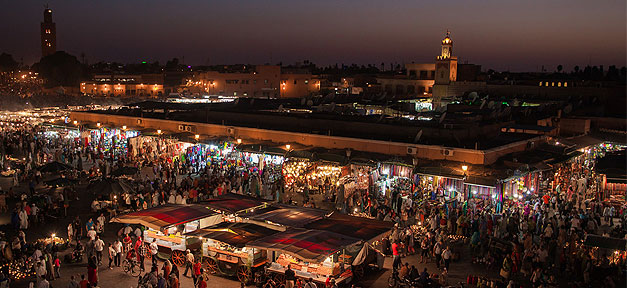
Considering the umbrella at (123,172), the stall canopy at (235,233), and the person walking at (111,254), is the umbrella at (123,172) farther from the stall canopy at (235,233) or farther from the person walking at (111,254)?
the stall canopy at (235,233)

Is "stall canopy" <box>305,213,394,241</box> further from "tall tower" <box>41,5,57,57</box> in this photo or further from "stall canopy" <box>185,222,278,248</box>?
"tall tower" <box>41,5,57,57</box>

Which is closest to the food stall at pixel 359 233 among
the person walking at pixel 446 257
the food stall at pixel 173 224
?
the person walking at pixel 446 257

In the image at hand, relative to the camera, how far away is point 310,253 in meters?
11.4

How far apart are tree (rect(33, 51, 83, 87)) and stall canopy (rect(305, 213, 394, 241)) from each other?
82067 millimetres

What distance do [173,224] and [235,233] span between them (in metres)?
1.63

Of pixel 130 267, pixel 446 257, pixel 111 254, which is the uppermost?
pixel 446 257

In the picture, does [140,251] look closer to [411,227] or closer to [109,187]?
[109,187]

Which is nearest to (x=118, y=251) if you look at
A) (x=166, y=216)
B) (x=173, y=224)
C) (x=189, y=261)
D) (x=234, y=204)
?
(x=166, y=216)

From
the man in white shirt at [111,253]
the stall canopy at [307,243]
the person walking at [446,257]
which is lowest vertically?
the man in white shirt at [111,253]

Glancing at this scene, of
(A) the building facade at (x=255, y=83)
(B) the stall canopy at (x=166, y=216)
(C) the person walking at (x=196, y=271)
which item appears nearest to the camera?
(C) the person walking at (x=196, y=271)

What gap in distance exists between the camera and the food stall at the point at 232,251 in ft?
40.8

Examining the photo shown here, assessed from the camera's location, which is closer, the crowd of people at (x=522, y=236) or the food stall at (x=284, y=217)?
the crowd of people at (x=522, y=236)

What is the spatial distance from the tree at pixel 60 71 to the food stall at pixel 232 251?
267 ft

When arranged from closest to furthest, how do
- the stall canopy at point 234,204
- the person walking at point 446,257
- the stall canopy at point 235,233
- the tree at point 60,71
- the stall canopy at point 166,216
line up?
the stall canopy at point 235,233 → the person walking at point 446,257 → the stall canopy at point 166,216 → the stall canopy at point 234,204 → the tree at point 60,71
